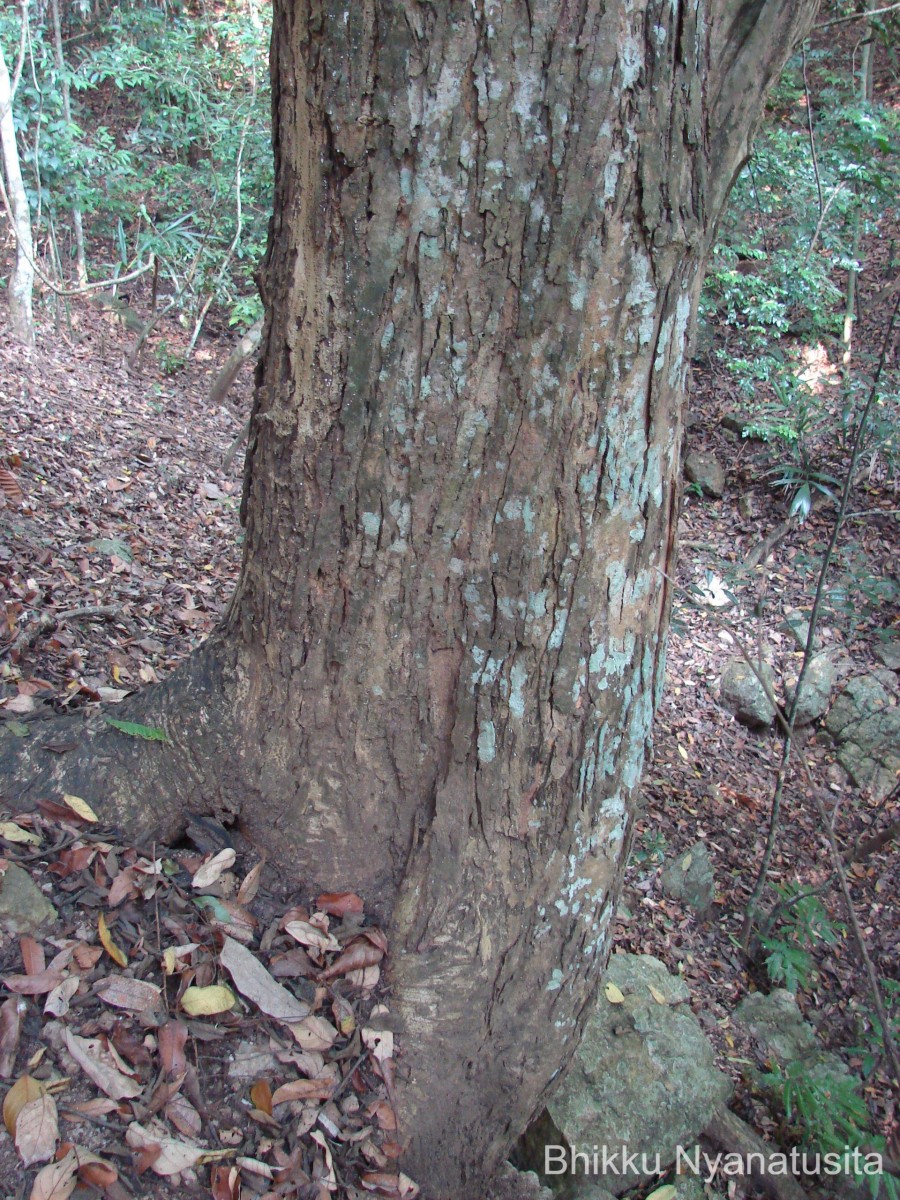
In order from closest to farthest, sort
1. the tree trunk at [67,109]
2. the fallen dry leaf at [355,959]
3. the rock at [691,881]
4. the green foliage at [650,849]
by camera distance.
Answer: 1. the fallen dry leaf at [355,959]
2. the rock at [691,881]
3. the green foliage at [650,849]
4. the tree trunk at [67,109]

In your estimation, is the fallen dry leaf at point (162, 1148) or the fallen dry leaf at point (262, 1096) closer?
the fallen dry leaf at point (162, 1148)

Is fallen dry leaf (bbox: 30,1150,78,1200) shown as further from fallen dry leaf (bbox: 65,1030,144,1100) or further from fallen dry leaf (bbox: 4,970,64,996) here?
fallen dry leaf (bbox: 4,970,64,996)

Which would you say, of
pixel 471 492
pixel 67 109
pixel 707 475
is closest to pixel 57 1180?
pixel 471 492

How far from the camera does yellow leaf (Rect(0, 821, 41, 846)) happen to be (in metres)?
1.98

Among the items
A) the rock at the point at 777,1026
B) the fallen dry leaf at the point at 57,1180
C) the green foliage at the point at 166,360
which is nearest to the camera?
the fallen dry leaf at the point at 57,1180

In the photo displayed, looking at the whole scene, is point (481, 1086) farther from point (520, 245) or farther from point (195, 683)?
point (520, 245)

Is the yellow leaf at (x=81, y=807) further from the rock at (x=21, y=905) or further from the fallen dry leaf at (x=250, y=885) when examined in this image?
the fallen dry leaf at (x=250, y=885)

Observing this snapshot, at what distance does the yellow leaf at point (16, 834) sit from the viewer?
6.48 ft

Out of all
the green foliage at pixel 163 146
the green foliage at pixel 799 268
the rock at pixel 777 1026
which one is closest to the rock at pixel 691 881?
the rock at pixel 777 1026

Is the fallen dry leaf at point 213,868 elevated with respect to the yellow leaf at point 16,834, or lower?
lower

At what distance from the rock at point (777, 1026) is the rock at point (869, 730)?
8.06 feet

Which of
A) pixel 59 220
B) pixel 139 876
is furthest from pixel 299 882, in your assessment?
pixel 59 220

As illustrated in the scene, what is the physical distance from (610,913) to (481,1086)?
53 centimetres

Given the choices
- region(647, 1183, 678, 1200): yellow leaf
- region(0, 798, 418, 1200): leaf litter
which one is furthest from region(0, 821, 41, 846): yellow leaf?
region(647, 1183, 678, 1200): yellow leaf
